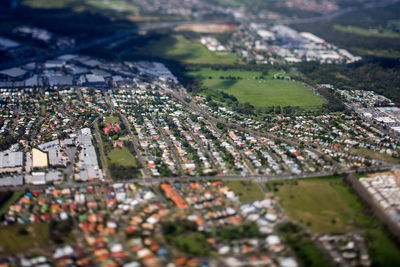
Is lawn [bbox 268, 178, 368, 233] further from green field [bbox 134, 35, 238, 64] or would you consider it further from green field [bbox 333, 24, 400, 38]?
green field [bbox 333, 24, 400, 38]

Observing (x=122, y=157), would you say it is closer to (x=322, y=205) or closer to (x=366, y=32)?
(x=322, y=205)

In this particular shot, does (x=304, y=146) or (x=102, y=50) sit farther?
(x=102, y=50)

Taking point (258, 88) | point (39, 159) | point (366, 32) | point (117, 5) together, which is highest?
point (366, 32)

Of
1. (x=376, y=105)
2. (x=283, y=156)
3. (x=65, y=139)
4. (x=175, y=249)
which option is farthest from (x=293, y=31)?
(x=175, y=249)

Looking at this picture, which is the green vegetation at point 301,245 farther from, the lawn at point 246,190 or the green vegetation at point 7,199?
the green vegetation at point 7,199

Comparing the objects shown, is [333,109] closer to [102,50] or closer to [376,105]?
[376,105]

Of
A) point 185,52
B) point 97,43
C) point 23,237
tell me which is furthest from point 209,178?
point 97,43
